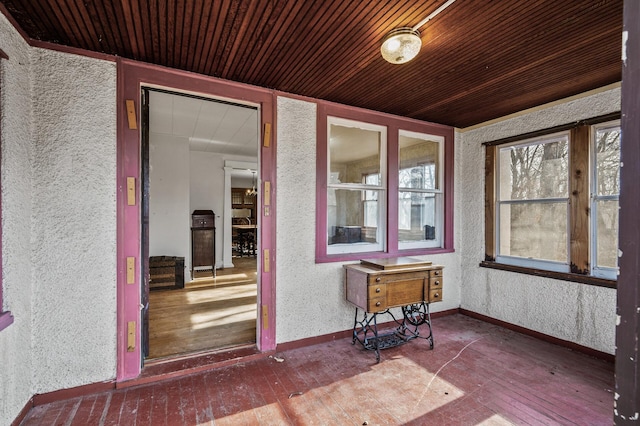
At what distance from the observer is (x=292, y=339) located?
9.83 feet

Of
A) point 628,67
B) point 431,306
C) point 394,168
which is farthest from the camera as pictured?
point 431,306

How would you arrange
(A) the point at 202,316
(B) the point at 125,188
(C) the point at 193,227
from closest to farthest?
(B) the point at 125,188 → (A) the point at 202,316 → (C) the point at 193,227

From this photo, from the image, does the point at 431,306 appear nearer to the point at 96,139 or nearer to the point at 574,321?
the point at 574,321

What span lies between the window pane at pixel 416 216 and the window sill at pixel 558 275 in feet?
2.55

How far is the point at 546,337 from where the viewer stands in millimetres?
3186

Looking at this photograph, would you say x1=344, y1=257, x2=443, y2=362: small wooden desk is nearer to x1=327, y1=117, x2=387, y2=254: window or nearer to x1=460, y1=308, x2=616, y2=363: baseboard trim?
x1=327, y1=117, x2=387, y2=254: window

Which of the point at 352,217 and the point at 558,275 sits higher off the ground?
the point at 352,217

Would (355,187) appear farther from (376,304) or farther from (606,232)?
(606,232)

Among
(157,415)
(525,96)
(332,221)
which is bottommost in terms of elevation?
(157,415)

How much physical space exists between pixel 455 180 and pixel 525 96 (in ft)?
4.23

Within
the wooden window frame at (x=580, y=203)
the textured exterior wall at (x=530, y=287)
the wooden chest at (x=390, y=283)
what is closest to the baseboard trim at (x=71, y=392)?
the wooden chest at (x=390, y=283)

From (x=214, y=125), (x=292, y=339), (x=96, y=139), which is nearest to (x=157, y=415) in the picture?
(x=292, y=339)

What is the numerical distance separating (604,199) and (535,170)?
2.37 ft

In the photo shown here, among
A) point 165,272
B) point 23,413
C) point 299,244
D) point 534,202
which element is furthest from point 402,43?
point 165,272
